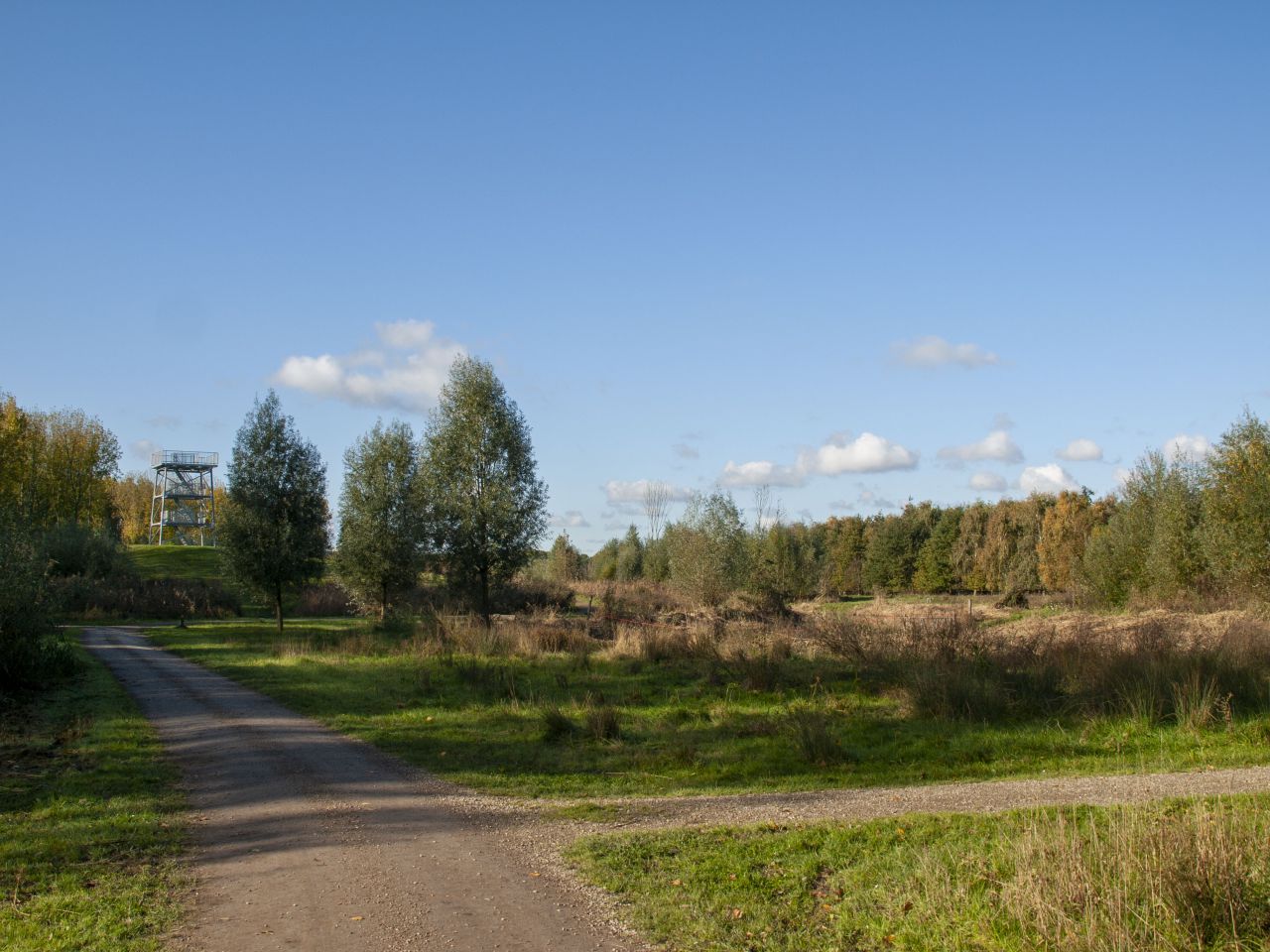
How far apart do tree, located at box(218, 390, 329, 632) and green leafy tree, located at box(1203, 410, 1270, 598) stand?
33.9m

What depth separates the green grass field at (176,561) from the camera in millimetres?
56419

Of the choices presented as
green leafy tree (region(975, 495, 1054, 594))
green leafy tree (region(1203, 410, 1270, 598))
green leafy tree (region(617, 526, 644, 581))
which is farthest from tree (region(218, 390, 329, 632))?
green leafy tree (region(975, 495, 1054, 594))

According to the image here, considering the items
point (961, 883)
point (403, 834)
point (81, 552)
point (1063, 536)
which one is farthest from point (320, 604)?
point (1063, 536)

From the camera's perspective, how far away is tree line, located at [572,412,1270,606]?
3531cm

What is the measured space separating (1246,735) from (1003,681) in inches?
147

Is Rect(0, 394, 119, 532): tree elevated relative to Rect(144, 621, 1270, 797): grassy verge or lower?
elevated

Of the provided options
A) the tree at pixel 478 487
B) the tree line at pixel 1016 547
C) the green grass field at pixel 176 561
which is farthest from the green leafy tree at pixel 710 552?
the green grass field at pixel 176 561

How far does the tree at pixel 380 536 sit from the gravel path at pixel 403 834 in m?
19.3

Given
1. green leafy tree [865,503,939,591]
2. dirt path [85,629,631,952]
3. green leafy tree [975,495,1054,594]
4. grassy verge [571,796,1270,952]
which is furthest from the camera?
green leafy tree [865,503,939,591]

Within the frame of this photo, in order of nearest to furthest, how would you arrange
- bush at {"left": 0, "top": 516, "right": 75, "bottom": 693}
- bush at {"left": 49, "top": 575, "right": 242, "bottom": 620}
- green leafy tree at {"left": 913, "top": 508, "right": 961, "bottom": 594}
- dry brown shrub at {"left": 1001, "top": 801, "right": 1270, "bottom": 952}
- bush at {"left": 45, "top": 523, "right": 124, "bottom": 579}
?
dry brown shrub at {"left": 1001, "top": 801, "right": 1270, "bottom": 952}
bush at {"left": 0, "top": 516, "right": 75, "bottom": 693}
bush at {"left": 49, "top": 575, "right": 242, "bottom": 620}
bush at {"left": 45, "top": 523, "right": 124, "bottom": 579}
green leafy tree at {"left": 913, "top": 508, "right": 961, "bottom": 594}

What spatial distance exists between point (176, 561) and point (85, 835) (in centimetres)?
5902

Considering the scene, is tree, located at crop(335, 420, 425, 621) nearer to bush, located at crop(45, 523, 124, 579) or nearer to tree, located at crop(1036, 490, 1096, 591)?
bush, located at crop(45, 523, 124, 579)

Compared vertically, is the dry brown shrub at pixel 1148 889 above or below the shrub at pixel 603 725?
above

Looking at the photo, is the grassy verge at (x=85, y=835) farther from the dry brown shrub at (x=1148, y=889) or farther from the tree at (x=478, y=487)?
the tree at (x=478, y=487)
